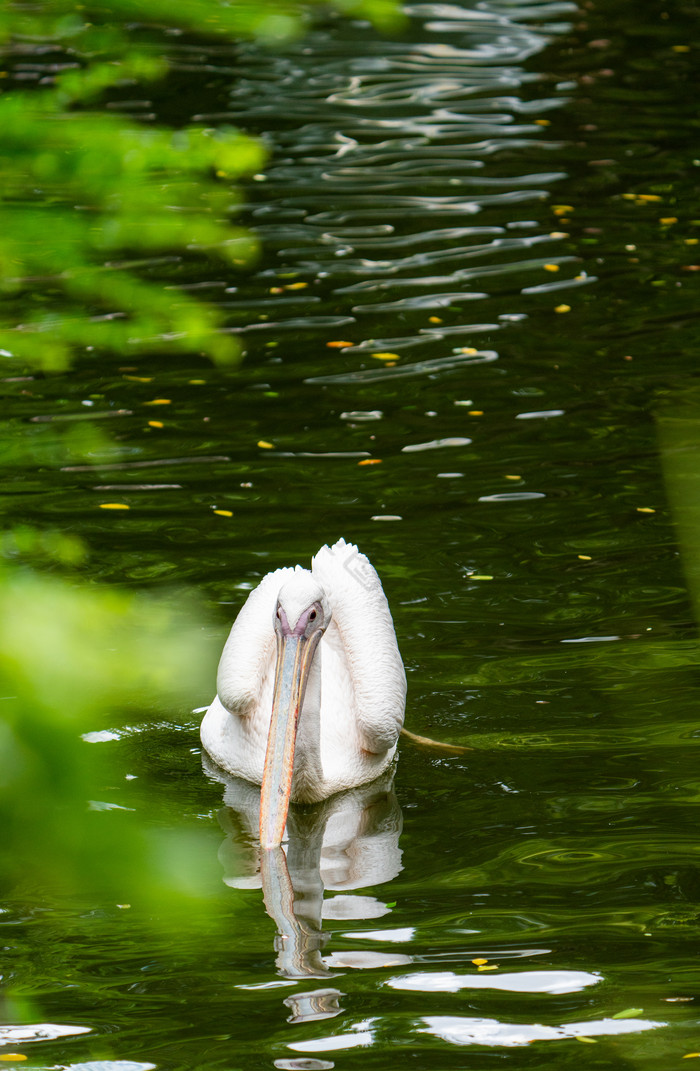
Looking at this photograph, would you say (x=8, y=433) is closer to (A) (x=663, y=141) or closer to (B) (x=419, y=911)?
(B) (x=419, y=911)

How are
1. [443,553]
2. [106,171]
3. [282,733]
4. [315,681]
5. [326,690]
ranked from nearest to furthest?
[106,171] < [282,733] < [315,681] < [326,690] < [443,553]

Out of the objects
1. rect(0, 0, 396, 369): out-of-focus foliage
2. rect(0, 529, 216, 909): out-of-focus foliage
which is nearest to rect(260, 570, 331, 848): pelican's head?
rect(0, 0, 396, 369): out-of-focus foliage

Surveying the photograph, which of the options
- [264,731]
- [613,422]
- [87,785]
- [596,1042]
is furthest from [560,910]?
[613,422]

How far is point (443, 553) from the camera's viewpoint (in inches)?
279

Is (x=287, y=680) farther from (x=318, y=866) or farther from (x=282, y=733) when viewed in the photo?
(x=318, y=866)

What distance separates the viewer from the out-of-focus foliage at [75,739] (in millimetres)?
1098

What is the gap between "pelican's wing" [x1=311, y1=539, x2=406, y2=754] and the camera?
211 inches

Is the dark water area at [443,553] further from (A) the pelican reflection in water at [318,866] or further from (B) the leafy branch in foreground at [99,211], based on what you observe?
(B) the leafy branch in foreground at [99,211]

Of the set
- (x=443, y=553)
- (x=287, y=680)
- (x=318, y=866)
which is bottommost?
→ (x=318, y=866)

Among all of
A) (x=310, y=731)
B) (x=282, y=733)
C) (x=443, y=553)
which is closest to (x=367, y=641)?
(x=310, y=731)

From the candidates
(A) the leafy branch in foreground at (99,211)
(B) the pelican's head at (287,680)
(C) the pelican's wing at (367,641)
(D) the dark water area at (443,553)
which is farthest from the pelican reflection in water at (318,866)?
(A) the leafy branch in foreground at (99,211)

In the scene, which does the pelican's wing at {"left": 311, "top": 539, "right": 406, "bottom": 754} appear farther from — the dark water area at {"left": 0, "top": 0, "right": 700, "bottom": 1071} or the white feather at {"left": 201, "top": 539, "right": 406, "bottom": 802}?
the dark water area at {"left": 0, "top": 0, "right": 700, "bottom": 1071}

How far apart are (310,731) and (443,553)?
200 cm

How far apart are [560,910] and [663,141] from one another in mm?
11489
